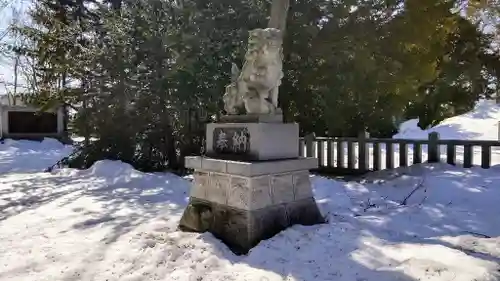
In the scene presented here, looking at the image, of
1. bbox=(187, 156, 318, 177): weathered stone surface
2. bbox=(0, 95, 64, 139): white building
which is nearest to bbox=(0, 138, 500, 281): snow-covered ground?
bbox=(187, 156, 318, 177): weathered stone surface

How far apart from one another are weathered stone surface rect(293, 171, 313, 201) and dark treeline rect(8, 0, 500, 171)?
3.39 m

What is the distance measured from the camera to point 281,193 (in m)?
3.76

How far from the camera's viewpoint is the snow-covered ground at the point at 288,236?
293 centimetres

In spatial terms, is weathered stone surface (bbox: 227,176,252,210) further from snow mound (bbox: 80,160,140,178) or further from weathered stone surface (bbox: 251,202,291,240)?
snow mound (bbox: 80,160,140,178)

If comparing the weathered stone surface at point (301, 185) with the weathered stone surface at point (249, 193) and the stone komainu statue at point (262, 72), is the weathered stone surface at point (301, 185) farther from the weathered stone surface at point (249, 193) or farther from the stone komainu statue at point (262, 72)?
the stone komainu statue at point (262, 72)

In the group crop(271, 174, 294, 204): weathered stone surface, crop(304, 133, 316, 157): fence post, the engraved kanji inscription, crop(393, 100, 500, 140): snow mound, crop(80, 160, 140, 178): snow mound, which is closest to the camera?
crop(271, 174, 294, 204): weathered stone surface

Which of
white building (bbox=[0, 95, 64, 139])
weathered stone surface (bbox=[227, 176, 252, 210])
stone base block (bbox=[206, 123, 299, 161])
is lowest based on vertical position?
weathered stone surface (bbox=[227, 176, 252, 210])

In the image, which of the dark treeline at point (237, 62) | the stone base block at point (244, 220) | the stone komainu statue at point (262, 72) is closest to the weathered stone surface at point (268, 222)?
the stone base block at point (244, 220)

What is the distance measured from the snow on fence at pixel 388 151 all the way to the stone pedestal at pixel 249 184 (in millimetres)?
3645

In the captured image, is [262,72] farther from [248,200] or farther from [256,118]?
[248,200]

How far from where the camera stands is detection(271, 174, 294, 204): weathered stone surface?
3689 millimetres

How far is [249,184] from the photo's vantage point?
3.46m

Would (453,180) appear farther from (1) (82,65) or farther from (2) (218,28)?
(1) (82,65)

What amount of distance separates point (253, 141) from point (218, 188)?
0.57 meters
